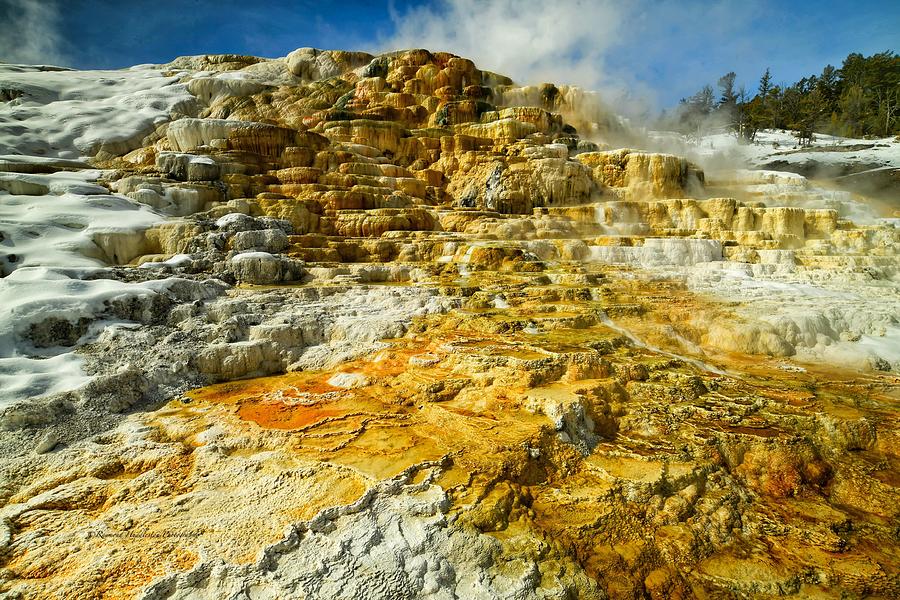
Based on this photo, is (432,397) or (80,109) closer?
(432,397)

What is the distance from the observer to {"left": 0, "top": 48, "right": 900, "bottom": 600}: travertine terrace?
2.33 m

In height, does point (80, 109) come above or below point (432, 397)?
above

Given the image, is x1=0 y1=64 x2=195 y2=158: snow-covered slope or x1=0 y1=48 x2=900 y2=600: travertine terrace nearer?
x1=0 y1=48 x2=900 y2=600: travertine terrace

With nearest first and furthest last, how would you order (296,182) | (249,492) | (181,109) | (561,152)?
(249,492), (296,182), (561,152), (181,109)

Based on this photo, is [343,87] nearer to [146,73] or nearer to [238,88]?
[238,88]

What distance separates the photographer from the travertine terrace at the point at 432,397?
2.33 metres

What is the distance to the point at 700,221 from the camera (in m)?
11.7

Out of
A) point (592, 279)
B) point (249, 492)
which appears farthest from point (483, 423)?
point (592, 279)

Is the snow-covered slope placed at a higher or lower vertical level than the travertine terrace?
higher

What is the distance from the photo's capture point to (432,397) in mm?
4098

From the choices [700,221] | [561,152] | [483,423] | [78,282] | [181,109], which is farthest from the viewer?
[181,109]

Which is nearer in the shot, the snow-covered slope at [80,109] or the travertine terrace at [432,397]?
the travertine terrace at [432,397]

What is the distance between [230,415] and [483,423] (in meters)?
2.47

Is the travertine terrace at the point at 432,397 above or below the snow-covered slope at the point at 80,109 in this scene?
below
